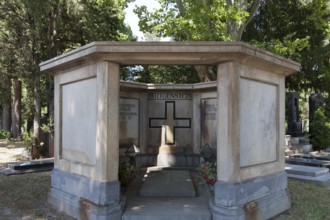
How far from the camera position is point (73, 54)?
17.3 ft

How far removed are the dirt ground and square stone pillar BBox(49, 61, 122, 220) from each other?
286 millimetres

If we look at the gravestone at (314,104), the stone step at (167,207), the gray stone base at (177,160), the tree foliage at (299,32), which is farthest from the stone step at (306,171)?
the tree foliage at (299,32)

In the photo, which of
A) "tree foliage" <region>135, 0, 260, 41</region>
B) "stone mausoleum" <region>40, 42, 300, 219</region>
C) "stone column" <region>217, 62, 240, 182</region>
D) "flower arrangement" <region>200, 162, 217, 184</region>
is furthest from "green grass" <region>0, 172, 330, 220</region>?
"tree foliage" <region>135, 0, 260, 41</region>

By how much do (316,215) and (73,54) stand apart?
5.52 metres

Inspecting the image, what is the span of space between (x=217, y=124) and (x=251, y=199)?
1.49m

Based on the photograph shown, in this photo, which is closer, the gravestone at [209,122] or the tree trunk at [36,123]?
the gravestone at [209,122]

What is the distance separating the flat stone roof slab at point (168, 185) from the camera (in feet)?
19.9

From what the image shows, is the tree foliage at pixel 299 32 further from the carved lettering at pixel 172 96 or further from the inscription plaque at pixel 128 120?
the inscription plaque at pixel 128 120

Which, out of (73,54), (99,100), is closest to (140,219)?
(99,100)

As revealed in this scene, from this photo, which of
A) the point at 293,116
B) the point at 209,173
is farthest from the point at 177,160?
the point at 293,116

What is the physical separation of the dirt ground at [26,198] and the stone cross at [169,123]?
11.8ft

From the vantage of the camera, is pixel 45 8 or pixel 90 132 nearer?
pixel 90 132

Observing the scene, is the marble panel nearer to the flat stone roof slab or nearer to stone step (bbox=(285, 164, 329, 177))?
the flat stone roof slab

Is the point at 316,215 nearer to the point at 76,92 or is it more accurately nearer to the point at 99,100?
the point at 99,100
